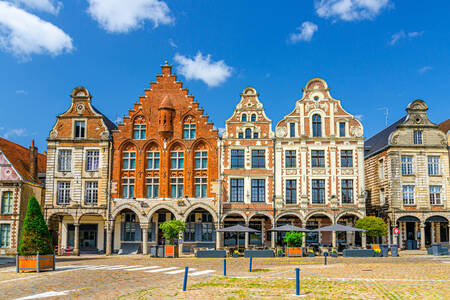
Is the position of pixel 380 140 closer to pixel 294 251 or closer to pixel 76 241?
pixel 294 251

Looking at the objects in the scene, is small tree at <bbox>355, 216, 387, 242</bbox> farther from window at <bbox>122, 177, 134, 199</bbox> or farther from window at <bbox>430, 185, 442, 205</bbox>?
window at <bbox>122, 177, 134, 199</bbox>

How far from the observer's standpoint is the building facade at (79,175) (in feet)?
133

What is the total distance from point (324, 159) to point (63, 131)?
2364 centimetres

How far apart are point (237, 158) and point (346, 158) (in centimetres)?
949

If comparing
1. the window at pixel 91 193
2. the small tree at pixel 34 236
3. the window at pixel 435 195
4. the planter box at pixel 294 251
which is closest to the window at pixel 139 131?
the window at pixel 91 193

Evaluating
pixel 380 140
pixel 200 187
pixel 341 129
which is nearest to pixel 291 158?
pixel 341 129

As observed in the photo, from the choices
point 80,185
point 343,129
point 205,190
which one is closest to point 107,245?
point 80,185

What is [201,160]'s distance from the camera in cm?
4112

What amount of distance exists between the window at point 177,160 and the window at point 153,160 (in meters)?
1.38

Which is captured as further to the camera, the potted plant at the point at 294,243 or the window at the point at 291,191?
the window at the point at 291,191

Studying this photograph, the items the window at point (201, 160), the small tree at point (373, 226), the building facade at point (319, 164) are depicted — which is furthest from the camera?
the window at point (201, 160)

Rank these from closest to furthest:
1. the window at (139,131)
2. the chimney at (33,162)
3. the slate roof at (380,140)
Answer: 1. the window at (139,131)
2. the slate roof at (380,140)
3. the chimney at (33,162)

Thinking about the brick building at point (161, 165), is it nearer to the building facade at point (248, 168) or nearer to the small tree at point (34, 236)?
the building facade at point (248, 168)

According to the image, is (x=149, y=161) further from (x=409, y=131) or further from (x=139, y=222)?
(x=409, y=131)
